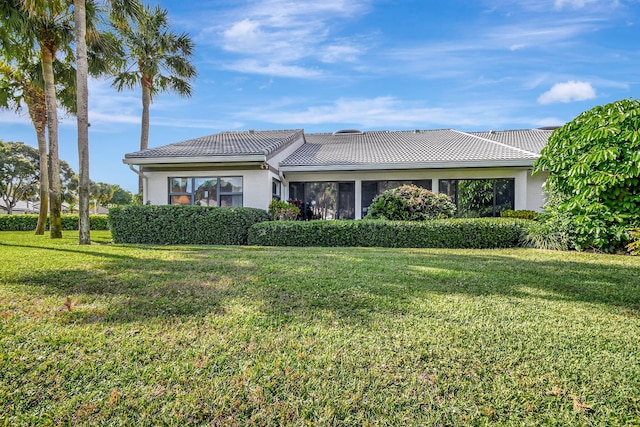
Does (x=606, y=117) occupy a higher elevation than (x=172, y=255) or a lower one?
higher

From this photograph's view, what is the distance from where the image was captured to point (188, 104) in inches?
724

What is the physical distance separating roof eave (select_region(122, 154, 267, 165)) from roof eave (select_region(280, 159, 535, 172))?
2031mm

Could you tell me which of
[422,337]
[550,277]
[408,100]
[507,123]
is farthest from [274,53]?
[507,123]

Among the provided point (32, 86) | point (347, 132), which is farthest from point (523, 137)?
point (32, 86)

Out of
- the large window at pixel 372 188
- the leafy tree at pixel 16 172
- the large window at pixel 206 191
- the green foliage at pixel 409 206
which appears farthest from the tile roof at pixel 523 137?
the leafy tree at pixel 16 172

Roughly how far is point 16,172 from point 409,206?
43.2m

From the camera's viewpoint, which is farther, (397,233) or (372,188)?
(372,188)

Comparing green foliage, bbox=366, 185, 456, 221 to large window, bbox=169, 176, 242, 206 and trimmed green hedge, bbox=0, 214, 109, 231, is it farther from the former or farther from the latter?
trimmed green hedge, bbox=0, 214, 109, 231

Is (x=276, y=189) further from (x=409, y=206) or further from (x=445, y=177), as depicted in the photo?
(x=445, y=177)

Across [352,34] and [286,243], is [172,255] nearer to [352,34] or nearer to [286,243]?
[286,243]

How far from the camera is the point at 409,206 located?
10758mm

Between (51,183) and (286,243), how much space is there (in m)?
8.66

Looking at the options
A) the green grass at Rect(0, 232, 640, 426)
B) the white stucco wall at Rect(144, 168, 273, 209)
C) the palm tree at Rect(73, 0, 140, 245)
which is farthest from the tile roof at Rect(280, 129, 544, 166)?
the green grass at Rect(0, 232, 640, 426)

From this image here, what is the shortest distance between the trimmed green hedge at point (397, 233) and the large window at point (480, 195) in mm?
3879
